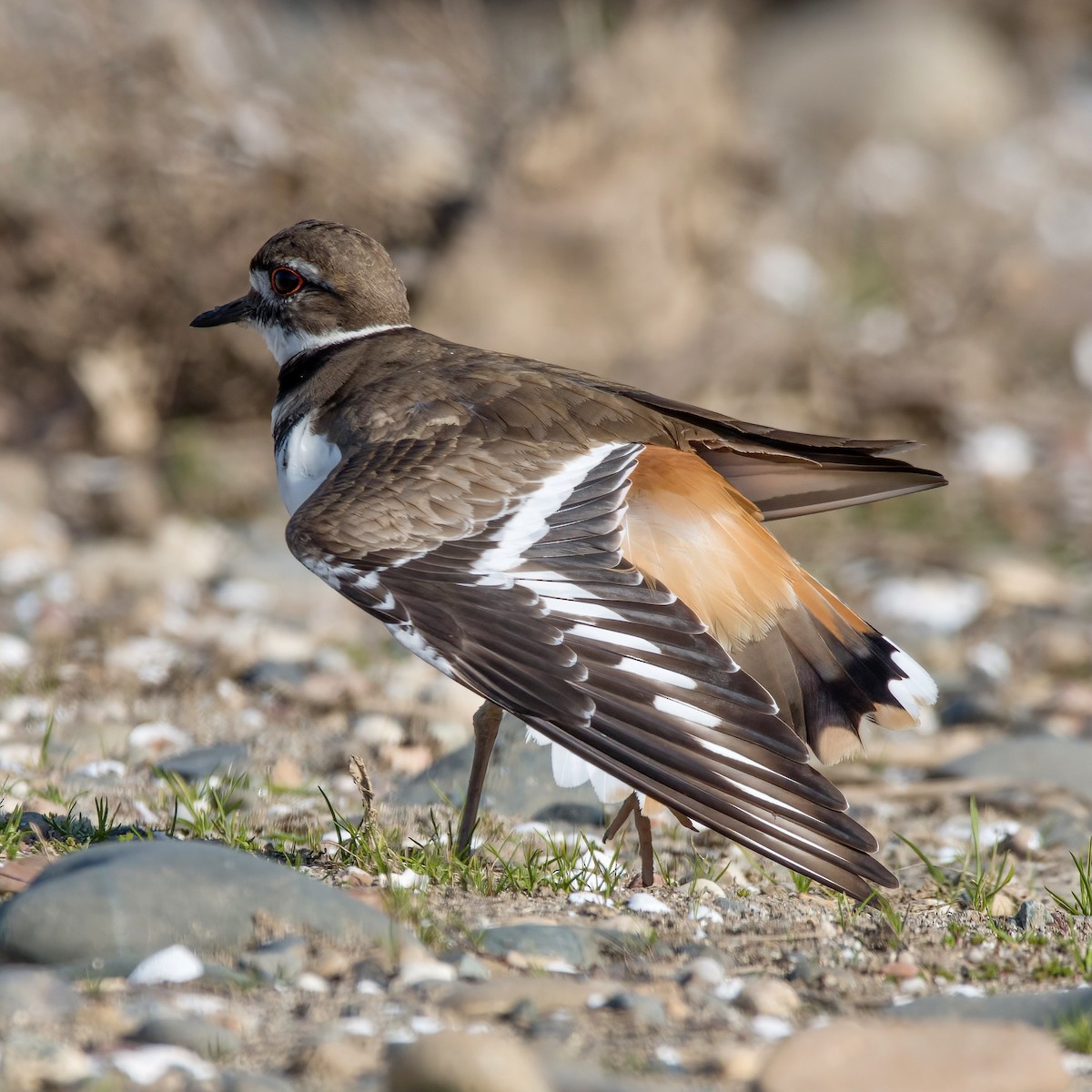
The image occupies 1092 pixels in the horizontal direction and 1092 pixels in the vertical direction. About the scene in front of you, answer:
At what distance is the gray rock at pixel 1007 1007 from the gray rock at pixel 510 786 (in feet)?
6.22

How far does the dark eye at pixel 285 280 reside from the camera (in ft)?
16.5

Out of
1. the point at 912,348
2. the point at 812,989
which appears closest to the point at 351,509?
the point at 812,989

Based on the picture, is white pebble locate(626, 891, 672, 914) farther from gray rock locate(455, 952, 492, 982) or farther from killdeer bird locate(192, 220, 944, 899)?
gray rock locate(455, 952, 492, 982)

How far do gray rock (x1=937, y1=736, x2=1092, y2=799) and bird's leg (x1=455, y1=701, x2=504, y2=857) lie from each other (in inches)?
81.5

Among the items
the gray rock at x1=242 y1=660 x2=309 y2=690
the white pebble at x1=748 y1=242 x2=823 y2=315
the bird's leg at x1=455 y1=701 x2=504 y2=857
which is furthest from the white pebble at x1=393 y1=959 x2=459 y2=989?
the white pebble at x1=748 y1=242 x2=823 y2=315

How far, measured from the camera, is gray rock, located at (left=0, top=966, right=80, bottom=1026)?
274 cm

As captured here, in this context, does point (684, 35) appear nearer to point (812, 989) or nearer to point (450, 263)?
point (450, 263)

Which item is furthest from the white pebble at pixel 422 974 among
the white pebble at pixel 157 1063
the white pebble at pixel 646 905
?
the white pebble at pixel 646 905

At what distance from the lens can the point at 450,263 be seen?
9.05 metres

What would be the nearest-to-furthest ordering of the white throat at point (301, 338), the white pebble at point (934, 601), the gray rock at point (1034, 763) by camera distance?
the white throat at point (301, 338) → the gray rock at point (1034, 763) → the white pebble at point (934, 601)

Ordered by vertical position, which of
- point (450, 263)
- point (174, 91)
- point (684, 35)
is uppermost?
point (684, 35)

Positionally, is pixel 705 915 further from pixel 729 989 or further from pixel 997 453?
pixel 997 453

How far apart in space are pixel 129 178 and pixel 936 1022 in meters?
7.30

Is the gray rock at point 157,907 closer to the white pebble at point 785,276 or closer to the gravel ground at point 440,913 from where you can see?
the gravel ground at point 440,913
